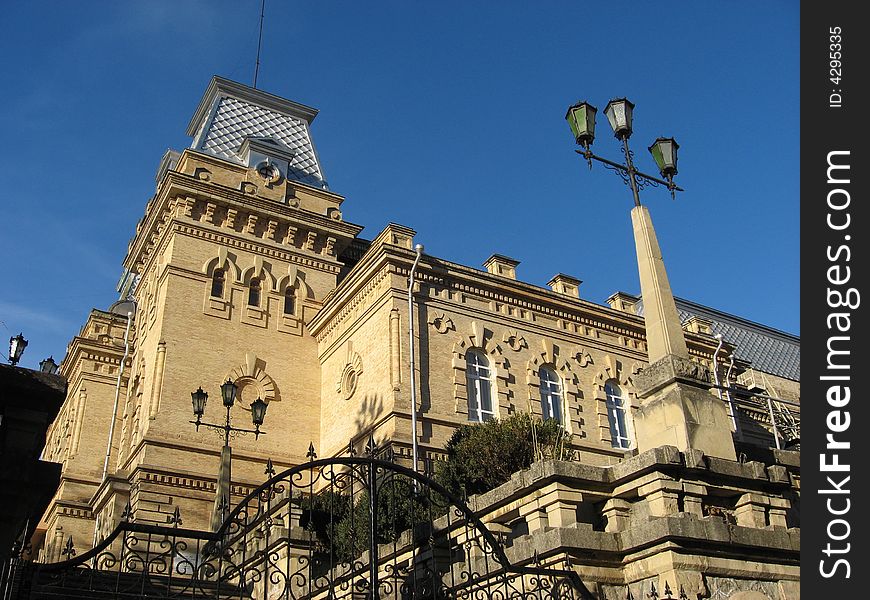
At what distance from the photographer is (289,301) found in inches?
1035

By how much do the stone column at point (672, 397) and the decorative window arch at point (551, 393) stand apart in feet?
43.1

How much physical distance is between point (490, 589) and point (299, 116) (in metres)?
29.2

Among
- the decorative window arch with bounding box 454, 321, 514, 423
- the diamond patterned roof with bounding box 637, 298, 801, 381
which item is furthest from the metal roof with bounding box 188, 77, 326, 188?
the diamond patterned roof with bounding box 637, 298, 801, 381

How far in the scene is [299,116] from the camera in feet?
114

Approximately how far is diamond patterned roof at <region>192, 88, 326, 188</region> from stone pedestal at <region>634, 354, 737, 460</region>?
2211cm

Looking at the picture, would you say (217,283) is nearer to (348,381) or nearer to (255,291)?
(255,291)

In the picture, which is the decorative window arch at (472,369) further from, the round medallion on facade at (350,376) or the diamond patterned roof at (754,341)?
the diamond patterned roof at (754,341)

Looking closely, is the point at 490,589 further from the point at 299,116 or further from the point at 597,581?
the point at 299,116

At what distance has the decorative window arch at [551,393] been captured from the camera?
2342cm

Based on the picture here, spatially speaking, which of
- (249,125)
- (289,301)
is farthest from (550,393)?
(249,125)

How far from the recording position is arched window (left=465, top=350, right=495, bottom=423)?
72.5 feet

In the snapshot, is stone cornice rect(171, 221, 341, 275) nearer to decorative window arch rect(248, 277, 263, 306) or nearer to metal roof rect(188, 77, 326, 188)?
decorative window arch rect(248, 277, 263, 306)

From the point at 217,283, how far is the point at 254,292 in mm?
1176
